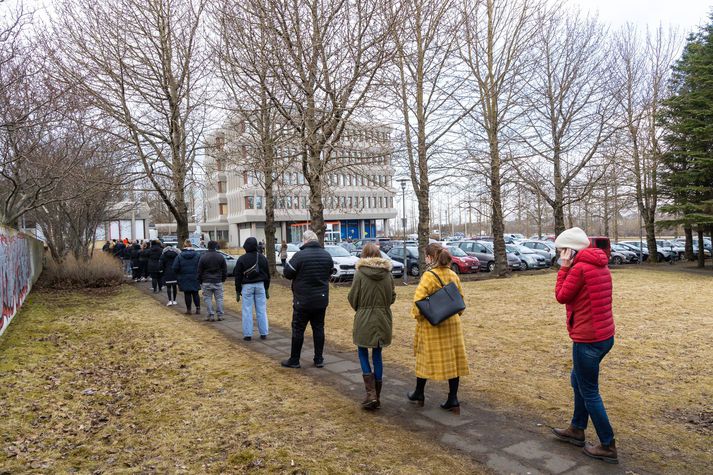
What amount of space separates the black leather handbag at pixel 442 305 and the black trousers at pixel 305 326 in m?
2.11

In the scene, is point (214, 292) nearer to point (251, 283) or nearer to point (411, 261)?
point (251, 283)

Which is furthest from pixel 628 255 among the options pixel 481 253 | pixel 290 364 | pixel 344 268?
pixel 290 364

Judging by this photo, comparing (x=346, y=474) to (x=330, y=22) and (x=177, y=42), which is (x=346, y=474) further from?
(x=177, y=42)

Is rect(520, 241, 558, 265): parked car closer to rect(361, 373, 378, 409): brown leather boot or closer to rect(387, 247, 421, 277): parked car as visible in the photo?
rect(387, 247, 421, 277): parked car

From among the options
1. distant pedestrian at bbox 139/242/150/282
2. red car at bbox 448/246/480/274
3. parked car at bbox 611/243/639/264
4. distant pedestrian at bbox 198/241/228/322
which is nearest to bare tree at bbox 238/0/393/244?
distant pedestrian at bbox 198/241/228/322

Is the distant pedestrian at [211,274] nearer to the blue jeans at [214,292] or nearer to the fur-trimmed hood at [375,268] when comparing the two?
the blue jeans at [214,292]

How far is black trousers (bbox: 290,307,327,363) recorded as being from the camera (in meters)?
6.71

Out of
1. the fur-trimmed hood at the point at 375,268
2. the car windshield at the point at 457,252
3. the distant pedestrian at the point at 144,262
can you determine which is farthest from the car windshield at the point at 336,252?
the fur-trimmed hood at the point at 375,268

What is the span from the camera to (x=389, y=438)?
4.48 meters

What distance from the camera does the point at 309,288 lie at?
6.67 metres

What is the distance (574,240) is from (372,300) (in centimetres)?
213

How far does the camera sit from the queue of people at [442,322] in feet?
13.1

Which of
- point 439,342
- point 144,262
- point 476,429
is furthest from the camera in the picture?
point 144,262

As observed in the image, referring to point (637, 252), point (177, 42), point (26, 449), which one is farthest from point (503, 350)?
point (637, 252)
